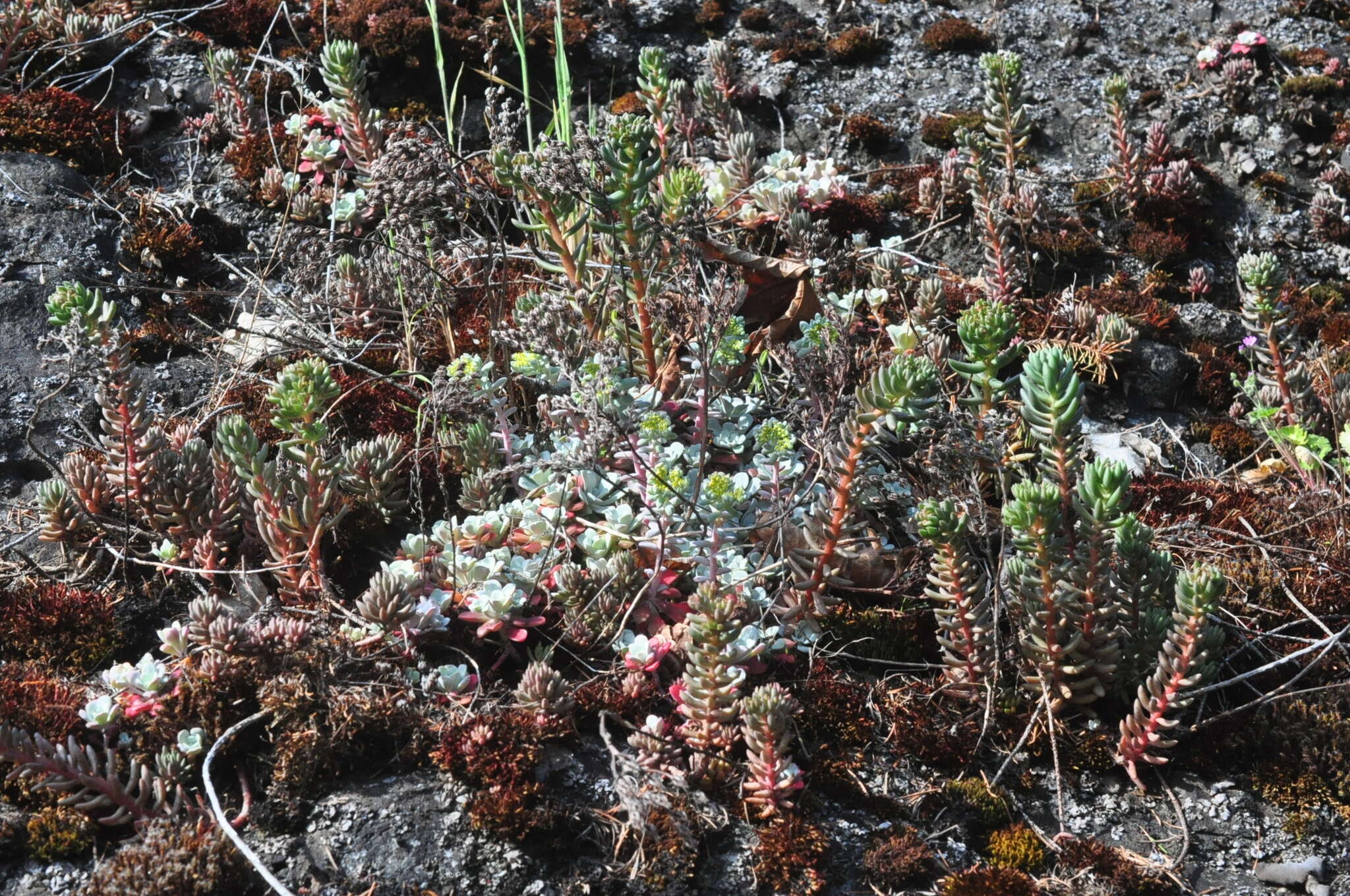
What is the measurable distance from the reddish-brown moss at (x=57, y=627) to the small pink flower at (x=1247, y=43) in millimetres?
6834

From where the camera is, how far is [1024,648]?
3412mm

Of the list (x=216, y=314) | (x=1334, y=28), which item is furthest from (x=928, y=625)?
(x=1334, y=28)

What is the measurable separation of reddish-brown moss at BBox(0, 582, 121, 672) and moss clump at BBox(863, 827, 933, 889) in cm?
250

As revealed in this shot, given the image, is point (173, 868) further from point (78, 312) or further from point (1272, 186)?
point (1272, 186)

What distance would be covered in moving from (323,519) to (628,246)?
59.0 inches

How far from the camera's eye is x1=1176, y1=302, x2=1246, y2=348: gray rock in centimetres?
544

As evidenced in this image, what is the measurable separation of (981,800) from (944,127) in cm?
428

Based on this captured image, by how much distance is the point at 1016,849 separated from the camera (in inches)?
124

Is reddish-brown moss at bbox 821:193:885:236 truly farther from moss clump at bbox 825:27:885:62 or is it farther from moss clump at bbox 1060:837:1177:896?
moss clump at bbox 1060:837:1177:896

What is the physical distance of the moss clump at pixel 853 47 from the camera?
6.88 metres

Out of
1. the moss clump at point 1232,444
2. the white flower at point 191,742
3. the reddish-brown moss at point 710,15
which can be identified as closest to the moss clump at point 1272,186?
the moss clump at point 1232,444

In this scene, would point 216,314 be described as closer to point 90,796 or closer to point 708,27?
point 90,796

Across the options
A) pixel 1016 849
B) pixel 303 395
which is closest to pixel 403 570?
pixel 303 395

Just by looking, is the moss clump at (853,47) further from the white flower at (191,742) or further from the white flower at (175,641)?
the white flower at (191,742)
